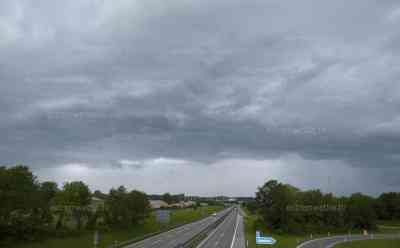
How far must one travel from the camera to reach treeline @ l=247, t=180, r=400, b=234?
89.8m

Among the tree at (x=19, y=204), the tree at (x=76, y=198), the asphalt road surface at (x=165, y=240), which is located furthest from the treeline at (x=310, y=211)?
the tree at (x=19, y=204)

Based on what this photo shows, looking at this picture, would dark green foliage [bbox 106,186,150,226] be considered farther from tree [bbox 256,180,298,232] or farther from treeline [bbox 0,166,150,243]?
tree [bbox 256,180,298,232]

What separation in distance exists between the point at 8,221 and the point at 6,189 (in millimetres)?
4071

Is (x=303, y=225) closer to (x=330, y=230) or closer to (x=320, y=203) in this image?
(x=330, y=230)

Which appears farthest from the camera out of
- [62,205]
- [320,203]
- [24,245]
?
[320,203]

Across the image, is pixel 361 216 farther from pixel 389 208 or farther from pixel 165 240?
pixel 165 240

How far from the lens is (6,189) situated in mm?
51906

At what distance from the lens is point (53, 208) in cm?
7194

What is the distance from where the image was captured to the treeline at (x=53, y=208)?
51.8 meters

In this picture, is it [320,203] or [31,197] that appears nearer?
[31,197]

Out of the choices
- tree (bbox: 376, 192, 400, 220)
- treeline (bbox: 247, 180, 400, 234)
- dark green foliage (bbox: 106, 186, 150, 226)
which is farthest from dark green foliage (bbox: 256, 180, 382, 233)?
tree (bbox: 376, 192, 400, 220)

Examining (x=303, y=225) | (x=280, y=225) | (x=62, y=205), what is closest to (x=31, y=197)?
(x=62, y=205)

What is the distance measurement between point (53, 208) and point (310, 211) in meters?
59.9

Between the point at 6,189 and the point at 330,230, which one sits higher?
the point at 6,189
